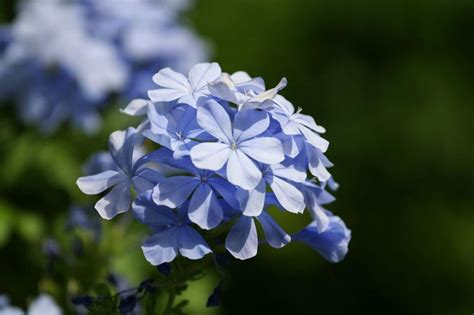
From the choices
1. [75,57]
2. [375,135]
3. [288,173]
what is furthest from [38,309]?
[375,135]

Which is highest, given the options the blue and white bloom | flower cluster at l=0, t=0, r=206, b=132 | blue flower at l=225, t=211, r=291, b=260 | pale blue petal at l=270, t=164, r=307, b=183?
pale blue petal at l=270, t=164, r=307, b=183

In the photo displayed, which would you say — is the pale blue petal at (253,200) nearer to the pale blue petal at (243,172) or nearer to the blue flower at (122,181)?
the pale blue petal at (243,172)

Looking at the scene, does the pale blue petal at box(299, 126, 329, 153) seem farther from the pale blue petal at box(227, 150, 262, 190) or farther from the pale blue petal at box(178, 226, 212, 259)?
the pale blue petal at box(178, 226, 212, 259)

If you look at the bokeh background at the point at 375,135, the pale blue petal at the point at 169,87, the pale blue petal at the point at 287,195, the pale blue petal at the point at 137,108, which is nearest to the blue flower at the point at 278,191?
the pale blue petal at the point at 287,195

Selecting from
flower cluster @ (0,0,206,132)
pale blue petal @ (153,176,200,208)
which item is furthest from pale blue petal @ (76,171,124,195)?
flower cluster @ (0,0,206,132)

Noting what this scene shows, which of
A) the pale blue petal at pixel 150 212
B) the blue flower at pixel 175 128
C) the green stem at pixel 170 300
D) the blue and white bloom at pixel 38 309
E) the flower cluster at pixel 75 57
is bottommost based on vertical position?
the flower cluster at pixel 75 57

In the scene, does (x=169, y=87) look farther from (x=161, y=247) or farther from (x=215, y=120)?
(x=161, y=247)
